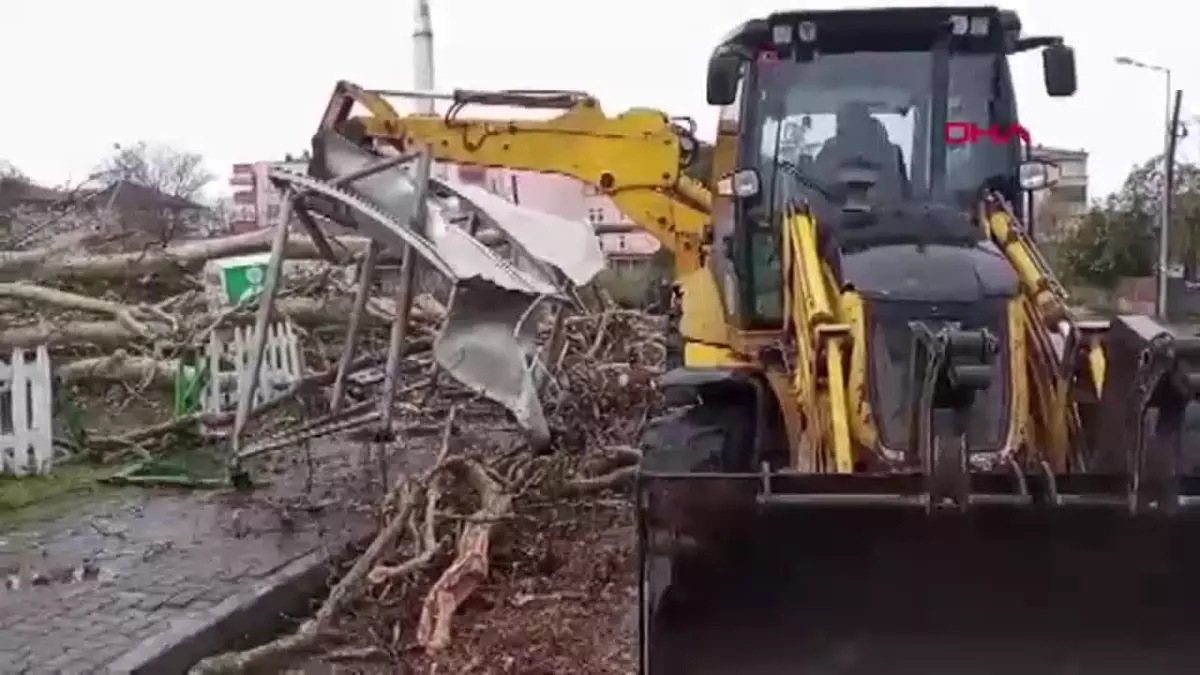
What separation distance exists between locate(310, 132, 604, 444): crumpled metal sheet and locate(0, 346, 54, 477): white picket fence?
305cm

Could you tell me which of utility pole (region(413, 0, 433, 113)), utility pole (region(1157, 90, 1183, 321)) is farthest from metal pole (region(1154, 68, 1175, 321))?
utility pole (region(413, 0, 433, 113))

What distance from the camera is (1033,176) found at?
597cm

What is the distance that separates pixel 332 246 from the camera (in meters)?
10.8

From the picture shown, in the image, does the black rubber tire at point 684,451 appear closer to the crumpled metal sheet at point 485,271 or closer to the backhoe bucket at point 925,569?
the backhoe bucket at point 925,569

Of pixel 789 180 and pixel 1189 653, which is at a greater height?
pixel 789 180

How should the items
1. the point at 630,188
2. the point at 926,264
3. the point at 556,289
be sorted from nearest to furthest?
the point at 926,264 < the point at 630,188 < the point at 556,289

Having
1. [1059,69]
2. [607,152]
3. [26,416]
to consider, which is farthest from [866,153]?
[26,416]

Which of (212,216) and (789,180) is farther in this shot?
(212,216)

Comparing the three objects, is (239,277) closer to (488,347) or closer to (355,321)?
(355,321)

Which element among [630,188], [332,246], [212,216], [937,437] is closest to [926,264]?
[937,437]

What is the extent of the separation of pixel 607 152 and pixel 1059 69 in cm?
300

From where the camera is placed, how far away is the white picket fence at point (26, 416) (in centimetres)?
1075

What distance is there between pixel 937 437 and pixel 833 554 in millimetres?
590

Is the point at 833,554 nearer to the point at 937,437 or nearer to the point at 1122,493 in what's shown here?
the point at 937,437
